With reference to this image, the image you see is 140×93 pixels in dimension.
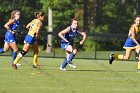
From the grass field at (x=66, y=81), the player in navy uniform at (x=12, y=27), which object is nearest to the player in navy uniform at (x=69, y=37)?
the grass field at (x=66, y=81)

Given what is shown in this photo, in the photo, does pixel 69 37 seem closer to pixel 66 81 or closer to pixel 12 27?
pixel 12 27

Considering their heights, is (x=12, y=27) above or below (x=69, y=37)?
above

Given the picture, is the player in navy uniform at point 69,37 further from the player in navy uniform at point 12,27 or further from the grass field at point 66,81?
the player in navy uniform at point 12,27

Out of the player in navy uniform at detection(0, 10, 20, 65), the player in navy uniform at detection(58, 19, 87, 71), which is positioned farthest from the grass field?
the player in navy uniform at detection(0, 10, 20, 65)

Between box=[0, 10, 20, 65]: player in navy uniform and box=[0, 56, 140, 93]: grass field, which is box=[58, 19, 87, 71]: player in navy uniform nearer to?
box=[0, 56, 140, 93]: grass field

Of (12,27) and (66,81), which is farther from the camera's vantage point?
(12,27)

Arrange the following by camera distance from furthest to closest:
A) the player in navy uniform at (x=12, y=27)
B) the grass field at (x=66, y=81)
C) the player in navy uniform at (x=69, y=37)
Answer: the player in navy uniform at (x=12, y=27), the player in navy uniform at (x=69, y=37), the grass field at (x=66, y=81)

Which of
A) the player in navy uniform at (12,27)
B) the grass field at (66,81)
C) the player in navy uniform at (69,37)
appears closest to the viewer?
the grass field at (66,81)

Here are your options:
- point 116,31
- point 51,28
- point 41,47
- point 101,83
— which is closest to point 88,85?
point 101,83

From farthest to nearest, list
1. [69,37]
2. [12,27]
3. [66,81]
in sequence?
[12,27], [69,37], [66,81]

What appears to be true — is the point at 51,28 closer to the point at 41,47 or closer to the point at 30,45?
the point at 41,47

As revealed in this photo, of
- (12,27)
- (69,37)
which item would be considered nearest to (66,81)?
(69,37)

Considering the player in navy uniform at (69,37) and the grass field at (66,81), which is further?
the player in navy uniform at (69,37)

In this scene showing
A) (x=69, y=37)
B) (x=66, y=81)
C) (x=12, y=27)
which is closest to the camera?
(x=66, y=81)
